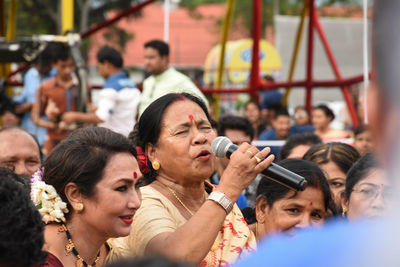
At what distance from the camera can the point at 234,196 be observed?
8.49 feet

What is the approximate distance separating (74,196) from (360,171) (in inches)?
57.9

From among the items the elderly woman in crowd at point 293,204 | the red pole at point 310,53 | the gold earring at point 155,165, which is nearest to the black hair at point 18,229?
the gold earring at point 155,165

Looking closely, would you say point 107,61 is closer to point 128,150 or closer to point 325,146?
point 325,146

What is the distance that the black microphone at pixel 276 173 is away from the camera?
2490 mm

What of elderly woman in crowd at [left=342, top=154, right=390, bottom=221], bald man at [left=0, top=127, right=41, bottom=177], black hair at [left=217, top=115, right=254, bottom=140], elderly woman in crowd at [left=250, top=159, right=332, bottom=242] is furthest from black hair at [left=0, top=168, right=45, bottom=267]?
black hair at [left=217, top=115, right=254, bottom=140]

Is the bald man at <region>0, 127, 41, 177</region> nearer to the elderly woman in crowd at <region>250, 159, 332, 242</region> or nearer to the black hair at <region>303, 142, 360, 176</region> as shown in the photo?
the elderly woman in crowd at <region>250, 159, 332, 242</region>

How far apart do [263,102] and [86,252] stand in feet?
28.2

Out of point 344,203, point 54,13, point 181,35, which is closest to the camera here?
point 344,203

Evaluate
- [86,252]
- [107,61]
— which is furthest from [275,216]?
[107,61]

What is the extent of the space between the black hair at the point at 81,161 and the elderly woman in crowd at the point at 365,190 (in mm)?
1159

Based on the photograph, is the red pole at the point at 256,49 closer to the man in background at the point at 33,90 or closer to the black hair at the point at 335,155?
the man in background at the point at 33,90

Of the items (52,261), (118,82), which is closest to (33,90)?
(118,82)

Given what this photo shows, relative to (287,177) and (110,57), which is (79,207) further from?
(110,57)

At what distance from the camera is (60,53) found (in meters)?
6.41
